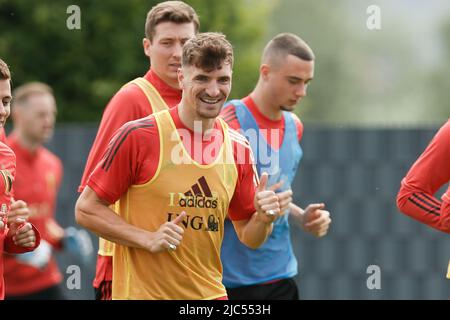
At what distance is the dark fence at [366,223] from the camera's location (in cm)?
1069

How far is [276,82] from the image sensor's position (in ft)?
23.1

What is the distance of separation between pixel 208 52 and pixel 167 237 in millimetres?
942

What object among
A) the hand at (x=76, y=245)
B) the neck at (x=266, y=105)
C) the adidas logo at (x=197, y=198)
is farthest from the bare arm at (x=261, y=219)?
the hand at (x=76, y=245)

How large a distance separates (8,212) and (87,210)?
0.43 m

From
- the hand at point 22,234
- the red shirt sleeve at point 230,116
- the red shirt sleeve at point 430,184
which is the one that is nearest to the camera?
the hand at point 22,234

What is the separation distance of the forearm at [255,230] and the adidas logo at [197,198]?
0.29m

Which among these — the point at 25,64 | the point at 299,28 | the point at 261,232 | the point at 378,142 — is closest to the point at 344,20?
the point at 299,28

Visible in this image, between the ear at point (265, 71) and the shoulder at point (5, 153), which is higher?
the ear at point (265, 71)

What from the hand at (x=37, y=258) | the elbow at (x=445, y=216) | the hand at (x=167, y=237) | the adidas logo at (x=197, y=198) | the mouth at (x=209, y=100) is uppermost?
the mouth at (x=209, y=100)

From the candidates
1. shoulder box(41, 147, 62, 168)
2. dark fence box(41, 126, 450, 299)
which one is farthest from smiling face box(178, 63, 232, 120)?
dark fence box(41, 126, 450, 299)

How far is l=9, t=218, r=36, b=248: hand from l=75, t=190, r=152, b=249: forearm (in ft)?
1.21

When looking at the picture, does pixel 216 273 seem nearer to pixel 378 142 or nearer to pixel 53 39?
pixel 378 142

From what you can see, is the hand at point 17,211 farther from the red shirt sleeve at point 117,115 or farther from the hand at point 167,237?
the hand at point 167,237

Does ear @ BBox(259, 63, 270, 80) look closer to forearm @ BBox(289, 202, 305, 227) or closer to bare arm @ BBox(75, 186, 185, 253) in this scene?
forearm @ BBox(289, 202, 305, 227)
